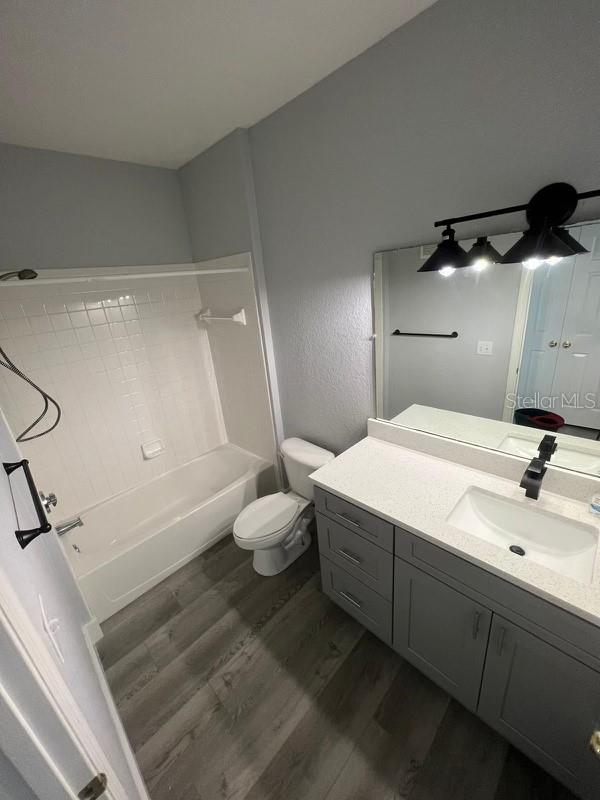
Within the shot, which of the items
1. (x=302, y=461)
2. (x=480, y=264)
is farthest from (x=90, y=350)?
(x=480, y=264)

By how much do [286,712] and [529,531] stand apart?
1.24 m

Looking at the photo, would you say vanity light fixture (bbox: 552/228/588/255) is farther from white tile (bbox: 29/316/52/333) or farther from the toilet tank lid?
white tile (bbox: 29/316/52/333)

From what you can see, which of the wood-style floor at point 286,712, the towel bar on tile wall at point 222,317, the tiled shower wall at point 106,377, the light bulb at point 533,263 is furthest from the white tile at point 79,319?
the light bulb at point 533,263

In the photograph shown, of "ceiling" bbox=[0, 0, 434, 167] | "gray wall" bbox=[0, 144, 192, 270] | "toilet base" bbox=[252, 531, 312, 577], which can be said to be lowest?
"toilet base" bbox=[252, 531, 312, 577]

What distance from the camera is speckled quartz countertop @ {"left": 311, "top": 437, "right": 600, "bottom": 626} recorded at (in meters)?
0.94

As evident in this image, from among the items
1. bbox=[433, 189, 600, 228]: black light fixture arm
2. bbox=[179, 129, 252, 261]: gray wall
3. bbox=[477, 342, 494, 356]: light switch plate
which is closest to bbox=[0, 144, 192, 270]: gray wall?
bbox=[179, 129, 252, 261]: gray wall

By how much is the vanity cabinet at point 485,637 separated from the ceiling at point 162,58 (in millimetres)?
1782

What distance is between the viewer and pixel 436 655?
51.2 inches

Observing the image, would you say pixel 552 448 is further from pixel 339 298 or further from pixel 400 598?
pixel 339 298

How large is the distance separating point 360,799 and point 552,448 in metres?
1.43

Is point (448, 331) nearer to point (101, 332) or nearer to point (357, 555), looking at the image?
point (357, 555)

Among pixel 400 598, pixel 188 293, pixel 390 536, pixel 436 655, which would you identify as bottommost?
pixel 436 655

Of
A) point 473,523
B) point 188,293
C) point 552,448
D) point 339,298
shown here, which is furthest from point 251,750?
point 188,293

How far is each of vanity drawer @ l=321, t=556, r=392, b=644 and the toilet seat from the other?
1.15ft
